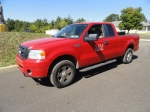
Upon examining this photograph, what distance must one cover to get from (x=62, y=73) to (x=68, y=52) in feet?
2.10

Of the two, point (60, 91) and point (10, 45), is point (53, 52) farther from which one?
point (10, 45)

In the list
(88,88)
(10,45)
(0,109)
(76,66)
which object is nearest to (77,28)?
(76,66)

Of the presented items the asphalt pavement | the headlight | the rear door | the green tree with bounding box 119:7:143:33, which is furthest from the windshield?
the green tree with bounding box 119:7:143:33

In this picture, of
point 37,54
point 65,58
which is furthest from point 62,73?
point 37,54

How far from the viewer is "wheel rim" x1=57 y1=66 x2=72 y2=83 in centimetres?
406

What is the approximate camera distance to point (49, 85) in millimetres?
4270

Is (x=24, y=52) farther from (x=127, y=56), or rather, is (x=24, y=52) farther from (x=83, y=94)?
(x=127, y=56)

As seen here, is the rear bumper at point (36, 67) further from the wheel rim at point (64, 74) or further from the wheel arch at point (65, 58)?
the wheel rim at point (64, 74)

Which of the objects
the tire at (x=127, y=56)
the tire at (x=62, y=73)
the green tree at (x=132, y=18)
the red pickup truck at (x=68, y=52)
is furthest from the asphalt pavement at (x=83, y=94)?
the green tree at (x=132, y=18)

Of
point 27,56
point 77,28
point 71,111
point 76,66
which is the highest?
point 77,28

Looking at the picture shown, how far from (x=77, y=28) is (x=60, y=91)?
2145mm

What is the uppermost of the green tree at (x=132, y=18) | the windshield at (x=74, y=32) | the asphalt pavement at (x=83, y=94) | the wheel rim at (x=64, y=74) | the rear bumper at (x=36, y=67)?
the green tree at (x=132, y=18)

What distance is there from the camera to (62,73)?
4117mm

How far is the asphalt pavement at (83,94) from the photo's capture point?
3.07 metres
